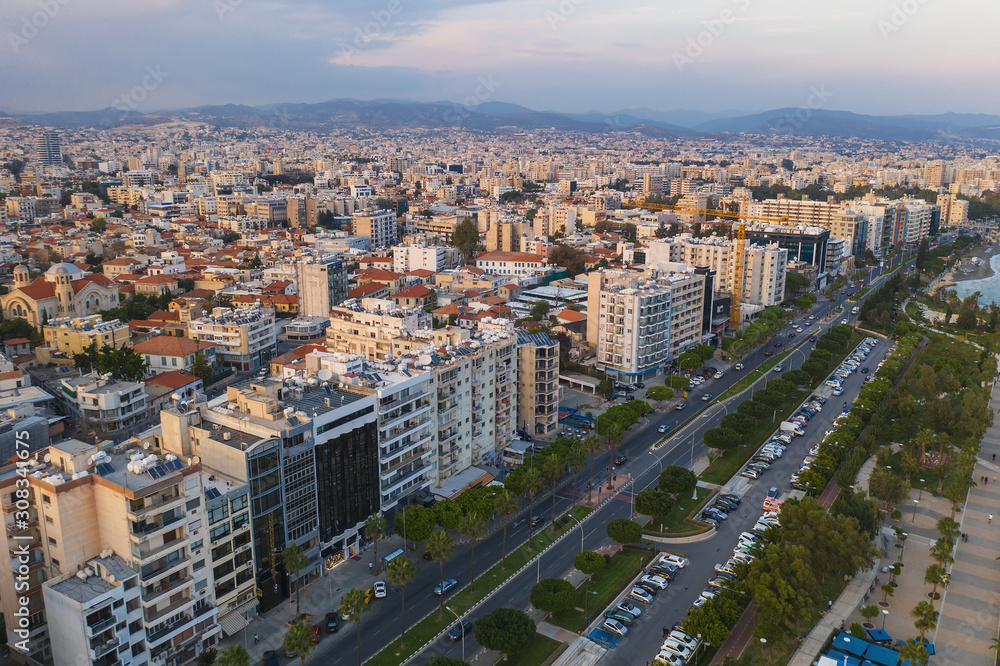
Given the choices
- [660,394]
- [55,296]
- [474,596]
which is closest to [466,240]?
[55,296]

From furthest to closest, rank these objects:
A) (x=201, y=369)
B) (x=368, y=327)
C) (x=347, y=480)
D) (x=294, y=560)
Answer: (x=201, y=369) → (x=368, y=327) → (x=347, y=480) → (x=294, y=560)

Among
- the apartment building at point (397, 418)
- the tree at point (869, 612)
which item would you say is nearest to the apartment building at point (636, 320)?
the apartment building at point (397, 418)

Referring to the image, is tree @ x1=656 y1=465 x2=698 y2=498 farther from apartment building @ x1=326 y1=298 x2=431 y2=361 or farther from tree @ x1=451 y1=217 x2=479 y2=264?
tree @ x1=451 y1=217 x2=479 y2=264

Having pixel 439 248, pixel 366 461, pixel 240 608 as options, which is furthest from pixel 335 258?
pixel 240 608

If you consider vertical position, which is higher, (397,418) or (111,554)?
(397,418)

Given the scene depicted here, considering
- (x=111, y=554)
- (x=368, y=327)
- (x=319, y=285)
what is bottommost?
(x=111, y=554)

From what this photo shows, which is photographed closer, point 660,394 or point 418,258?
point 660,394

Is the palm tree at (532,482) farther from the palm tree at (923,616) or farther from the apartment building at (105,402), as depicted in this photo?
the apartment building at (105,402)

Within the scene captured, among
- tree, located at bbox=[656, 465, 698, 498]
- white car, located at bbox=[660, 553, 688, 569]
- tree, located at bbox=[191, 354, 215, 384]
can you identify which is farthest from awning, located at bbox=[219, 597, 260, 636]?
tree, located at bbox=[191, 354, 215, 384]

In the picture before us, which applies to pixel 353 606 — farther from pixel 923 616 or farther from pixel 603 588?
pixel 923 616
